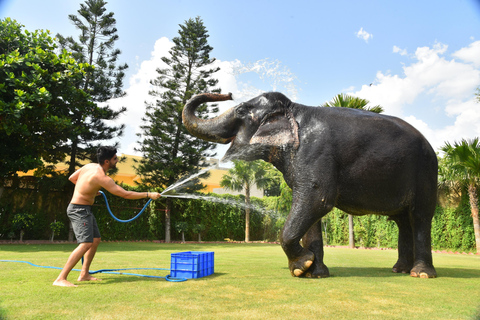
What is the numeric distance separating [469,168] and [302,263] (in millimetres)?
11671

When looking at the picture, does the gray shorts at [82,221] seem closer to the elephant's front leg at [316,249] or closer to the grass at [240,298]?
the grass at [240,298]

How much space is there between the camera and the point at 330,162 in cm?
440

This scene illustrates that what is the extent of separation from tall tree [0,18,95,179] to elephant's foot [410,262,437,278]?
10.6 metres

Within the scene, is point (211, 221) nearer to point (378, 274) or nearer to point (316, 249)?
point (378, 274)

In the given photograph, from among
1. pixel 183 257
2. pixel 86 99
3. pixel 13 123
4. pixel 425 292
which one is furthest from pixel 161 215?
pixel 425 292

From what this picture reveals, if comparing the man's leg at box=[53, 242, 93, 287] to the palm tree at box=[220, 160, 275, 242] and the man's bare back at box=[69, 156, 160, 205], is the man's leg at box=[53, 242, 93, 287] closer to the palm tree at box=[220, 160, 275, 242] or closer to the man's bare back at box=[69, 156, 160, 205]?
the man's bare back at box=[69, 156, 160, 205]

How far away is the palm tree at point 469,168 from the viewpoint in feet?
42.2

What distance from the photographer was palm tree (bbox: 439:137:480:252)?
42.2 ft

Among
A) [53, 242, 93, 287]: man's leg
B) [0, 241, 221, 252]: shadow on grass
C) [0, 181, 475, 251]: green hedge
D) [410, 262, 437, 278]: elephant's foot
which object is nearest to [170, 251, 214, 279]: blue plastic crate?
[53, 242, 93, 287]: man's leg

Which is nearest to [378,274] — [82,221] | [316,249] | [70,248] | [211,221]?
[316,249]

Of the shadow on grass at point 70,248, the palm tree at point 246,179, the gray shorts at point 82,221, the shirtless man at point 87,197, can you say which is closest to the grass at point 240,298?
the shirtless man at point 87,197

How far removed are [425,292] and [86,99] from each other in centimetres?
1359

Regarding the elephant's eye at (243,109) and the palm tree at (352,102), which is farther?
the palm tree at (352,102)

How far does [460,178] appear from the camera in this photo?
13484 millimetres
